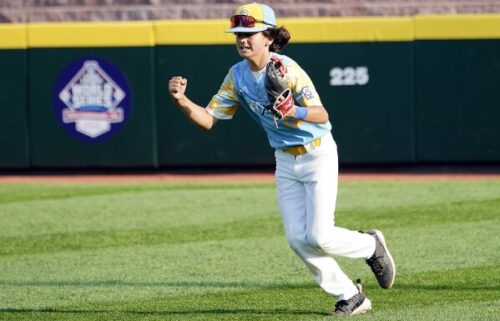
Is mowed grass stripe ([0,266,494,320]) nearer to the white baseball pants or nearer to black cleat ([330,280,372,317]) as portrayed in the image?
black cleat ([330,280,372,317])

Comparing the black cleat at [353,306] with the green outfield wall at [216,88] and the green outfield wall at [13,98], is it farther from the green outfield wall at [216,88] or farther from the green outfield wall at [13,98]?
the green outfield wall at [13,98]

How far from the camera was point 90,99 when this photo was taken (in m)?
14.9

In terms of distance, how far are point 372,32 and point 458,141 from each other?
1.69 m

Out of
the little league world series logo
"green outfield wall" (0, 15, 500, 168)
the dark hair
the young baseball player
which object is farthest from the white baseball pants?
the little league world series logo

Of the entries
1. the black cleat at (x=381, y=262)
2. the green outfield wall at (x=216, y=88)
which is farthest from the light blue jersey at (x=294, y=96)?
the green outfield wall at (x=216, y=88)

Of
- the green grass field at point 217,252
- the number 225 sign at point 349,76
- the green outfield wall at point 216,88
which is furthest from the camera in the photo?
the number 225 sign at point 349,76

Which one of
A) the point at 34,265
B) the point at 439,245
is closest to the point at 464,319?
the point at 439,245

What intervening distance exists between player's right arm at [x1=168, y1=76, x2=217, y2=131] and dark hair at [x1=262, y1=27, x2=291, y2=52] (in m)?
0.54

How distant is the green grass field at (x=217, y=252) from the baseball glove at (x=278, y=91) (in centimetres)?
123

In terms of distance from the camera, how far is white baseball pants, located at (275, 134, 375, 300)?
6.68 metres

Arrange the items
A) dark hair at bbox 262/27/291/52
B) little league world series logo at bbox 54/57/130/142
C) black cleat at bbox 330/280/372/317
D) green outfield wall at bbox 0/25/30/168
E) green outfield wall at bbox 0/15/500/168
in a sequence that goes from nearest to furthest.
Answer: dark hair at bbox 262/27/291/52, black cleat at bbox 330/280/372/317, green outfield wall at bbox 0/15/500/168, green outfield wall at bbox 0/25/30/168, little league world series logo at bbox 54/57/130/142

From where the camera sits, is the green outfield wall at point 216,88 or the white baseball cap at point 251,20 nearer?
the white baseball cap at point 251,20

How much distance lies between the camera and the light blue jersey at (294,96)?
6570 millimetres

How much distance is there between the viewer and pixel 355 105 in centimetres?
1446
